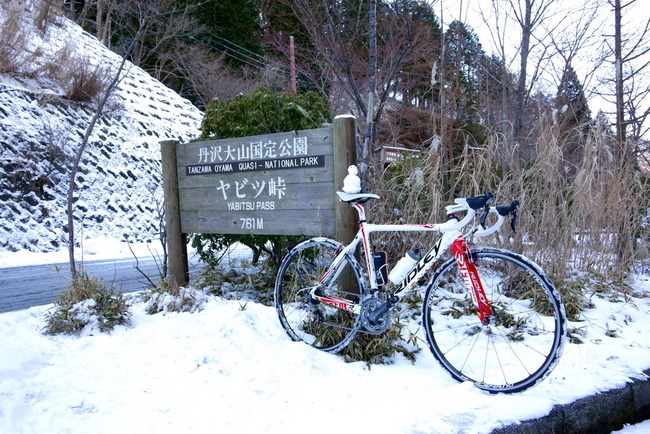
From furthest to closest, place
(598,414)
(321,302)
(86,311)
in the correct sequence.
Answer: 1. (86,311)
2. (321,302)
3. (598,414)

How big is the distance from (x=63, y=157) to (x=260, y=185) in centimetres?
949

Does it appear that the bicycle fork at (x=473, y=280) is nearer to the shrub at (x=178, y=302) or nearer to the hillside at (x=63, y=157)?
the shrub at (x=178, y=302)

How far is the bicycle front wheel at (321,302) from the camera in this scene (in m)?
3.20

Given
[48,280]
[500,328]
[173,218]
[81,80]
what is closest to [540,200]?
[500,328]

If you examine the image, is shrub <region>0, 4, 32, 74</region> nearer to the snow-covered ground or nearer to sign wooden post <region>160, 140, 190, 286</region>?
sign wooden post <region>160, 140, 190, 286</region>

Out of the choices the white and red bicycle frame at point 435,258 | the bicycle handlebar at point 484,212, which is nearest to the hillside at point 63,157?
the white and red bicycle frame at point 435,258

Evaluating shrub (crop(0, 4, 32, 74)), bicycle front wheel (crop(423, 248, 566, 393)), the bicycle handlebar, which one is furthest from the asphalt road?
shrub (crop(0, 4, 32, 74))

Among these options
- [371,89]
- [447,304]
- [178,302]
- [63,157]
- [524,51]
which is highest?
[524,51]

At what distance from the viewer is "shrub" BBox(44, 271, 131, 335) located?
3.37 m

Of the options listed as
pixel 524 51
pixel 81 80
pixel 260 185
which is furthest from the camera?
pixel 81 80

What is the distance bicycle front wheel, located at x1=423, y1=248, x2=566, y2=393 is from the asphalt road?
2944mm

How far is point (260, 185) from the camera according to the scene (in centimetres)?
392

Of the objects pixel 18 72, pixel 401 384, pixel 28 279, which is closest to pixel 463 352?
pixel 401 384

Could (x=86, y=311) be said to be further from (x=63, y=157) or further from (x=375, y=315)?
(x=63, y=157)
